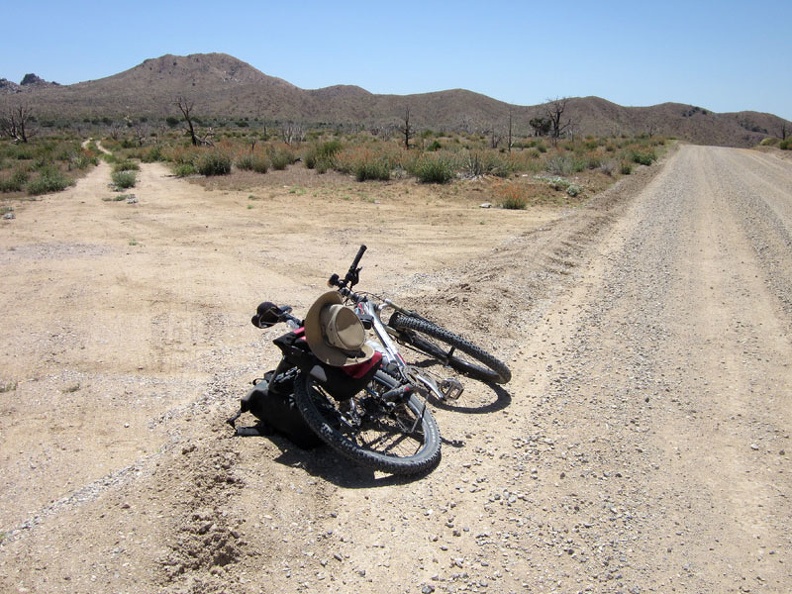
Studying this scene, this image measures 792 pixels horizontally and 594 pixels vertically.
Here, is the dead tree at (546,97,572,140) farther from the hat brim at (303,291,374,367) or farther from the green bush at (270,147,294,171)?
the hat brim at (303,291,374,367)

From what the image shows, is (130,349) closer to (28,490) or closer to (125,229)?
(28,490)

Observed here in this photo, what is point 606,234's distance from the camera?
12.0m

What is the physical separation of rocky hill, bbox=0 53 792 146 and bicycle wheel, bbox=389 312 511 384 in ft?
231

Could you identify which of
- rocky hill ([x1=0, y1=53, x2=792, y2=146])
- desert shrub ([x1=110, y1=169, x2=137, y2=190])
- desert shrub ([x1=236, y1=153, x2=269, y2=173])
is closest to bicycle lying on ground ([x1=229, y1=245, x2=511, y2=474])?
desert shrub ([x1=110, y1=169, x2=137, y2=190])

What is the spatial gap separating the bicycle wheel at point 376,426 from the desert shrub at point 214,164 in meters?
19.8

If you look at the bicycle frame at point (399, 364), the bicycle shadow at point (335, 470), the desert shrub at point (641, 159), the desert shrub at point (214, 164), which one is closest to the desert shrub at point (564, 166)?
the desert shrub at point (641, 159)

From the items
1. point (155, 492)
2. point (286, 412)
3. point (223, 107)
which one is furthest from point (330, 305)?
point (223, 107)

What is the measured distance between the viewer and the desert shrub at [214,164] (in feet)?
73.1

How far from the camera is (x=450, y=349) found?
5.17m

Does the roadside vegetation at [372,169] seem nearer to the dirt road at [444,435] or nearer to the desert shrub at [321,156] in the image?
the desert shrub at [321,156]

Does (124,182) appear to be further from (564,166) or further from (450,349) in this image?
(450,349)

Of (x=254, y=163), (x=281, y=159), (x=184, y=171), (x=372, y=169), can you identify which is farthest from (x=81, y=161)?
(x=372, y=169)

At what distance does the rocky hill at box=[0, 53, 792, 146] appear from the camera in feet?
291

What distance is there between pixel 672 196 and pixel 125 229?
594 inches
